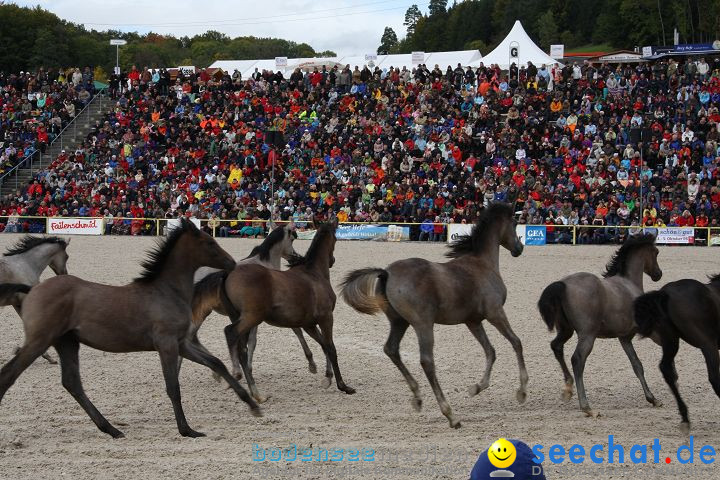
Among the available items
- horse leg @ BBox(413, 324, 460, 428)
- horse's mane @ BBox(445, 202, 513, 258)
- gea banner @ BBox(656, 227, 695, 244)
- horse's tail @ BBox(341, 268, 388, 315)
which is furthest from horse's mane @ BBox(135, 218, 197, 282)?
gea banner @ BBox(656, 227, 695, 244)

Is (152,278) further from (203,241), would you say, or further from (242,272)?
(242,272)

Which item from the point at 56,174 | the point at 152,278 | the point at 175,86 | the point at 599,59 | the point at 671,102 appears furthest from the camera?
the point at 599,59

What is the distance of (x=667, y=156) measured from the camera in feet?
90.4

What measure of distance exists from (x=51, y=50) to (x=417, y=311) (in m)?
72.3

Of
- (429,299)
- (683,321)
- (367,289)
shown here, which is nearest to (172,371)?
(367,289)

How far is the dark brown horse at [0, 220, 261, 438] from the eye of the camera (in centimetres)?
681

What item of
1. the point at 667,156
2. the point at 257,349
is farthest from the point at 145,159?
the point at 257,349

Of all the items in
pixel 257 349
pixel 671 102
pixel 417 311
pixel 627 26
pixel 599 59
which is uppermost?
pixel 627 26

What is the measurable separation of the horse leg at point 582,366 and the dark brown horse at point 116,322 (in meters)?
2.92

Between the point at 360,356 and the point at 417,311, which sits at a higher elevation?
the point at 417,311

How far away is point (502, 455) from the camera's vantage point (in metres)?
2.58

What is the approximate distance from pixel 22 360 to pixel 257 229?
21.7 m

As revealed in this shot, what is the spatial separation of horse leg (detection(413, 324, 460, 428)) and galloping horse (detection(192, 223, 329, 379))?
2.02 metres

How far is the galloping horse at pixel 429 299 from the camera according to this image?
7.90 m
